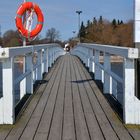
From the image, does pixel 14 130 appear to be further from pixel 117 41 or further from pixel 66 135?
pixel 117 41

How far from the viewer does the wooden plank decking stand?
5.46 metres

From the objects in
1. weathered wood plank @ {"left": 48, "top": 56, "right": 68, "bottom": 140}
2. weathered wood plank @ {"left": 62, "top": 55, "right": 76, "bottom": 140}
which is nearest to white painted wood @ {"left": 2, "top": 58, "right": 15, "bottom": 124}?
weathered wood plank @ {"left": 48, "top": 56, "right": 68, "bottom": 140}

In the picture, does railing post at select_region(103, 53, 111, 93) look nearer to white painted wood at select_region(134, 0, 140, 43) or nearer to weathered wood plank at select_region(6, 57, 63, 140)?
weathered wood plank at select_region(6, 57, 63, 140)

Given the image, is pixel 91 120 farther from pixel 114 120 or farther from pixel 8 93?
pixel 8 93

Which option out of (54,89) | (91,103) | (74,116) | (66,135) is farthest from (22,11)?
(66,135)

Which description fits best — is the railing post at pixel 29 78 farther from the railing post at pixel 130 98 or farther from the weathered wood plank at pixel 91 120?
the railing post at pixel 130 98

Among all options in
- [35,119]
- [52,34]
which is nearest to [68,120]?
[35,119]

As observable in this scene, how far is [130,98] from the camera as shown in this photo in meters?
6.02

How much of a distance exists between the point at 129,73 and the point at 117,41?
86404 mm

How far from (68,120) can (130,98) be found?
3.43 ft

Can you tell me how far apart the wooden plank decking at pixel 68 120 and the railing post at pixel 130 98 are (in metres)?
0.18

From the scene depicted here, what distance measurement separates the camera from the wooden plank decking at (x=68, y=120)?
215 inches

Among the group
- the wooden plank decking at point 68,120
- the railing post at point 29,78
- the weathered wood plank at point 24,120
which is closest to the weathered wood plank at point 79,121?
the wooden plank decking at point 68,120

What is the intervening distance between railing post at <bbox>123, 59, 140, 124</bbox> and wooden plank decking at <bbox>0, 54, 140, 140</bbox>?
0.18 m
